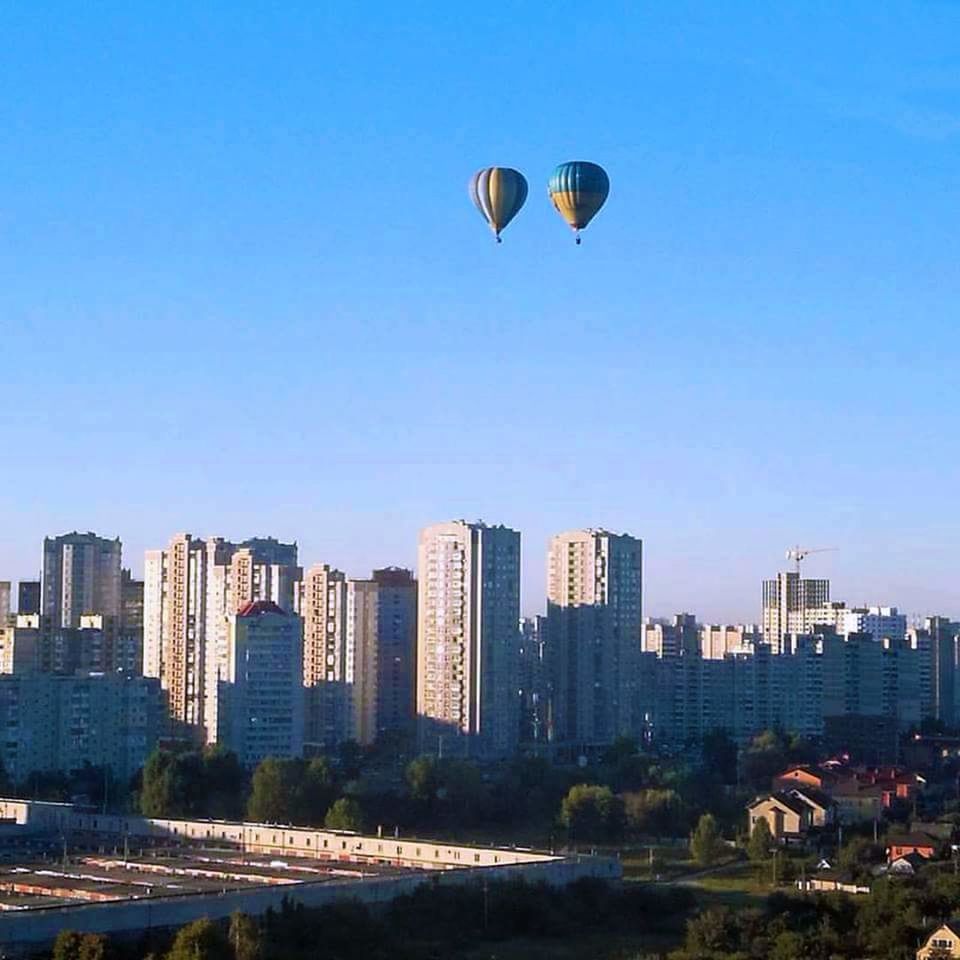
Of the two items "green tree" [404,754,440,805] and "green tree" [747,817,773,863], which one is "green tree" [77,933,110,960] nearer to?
"green tree" [747,817,773,863]

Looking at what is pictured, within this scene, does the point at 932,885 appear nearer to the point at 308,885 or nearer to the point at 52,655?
the point at 308,885

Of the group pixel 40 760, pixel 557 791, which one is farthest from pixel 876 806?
pixel 40 760

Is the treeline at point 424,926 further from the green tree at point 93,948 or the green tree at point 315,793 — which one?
the green tree at point 315,793

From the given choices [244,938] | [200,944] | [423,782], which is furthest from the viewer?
[423,782]

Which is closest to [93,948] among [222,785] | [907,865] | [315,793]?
[907,865]

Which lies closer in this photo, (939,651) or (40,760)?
(40,760)

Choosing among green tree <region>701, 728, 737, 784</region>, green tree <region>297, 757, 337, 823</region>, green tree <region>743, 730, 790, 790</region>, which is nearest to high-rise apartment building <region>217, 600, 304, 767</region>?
green tree <region>297, 757, 337, 823</region>

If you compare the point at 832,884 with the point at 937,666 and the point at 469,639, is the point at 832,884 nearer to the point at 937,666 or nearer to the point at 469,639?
the point at 469,639
